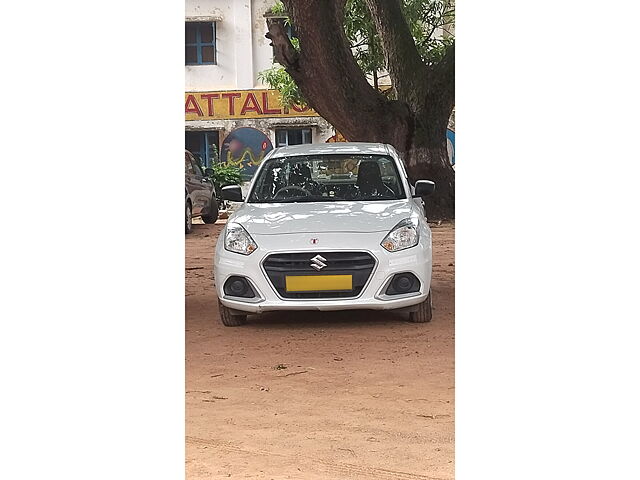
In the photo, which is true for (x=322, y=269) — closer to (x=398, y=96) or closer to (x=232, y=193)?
(x=232, y=193)

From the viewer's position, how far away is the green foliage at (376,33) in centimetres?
1995

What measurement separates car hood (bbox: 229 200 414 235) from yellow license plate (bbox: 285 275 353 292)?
372 mm

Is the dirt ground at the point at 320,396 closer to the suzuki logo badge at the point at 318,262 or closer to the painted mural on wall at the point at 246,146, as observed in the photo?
the suzuki logo badge at the point at 318,262

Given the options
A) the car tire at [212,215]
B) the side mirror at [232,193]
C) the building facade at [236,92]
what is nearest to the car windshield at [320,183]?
the side mirror at [232,193]

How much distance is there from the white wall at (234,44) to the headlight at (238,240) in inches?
705

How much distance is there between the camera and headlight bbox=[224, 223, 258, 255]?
24.7ft

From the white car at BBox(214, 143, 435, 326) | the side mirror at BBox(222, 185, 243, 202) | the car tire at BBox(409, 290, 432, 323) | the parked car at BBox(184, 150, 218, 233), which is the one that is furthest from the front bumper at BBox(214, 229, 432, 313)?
the parked car at BBox(184, 150, 218, 233)

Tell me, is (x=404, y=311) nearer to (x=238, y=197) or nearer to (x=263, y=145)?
(x=238, y=197)

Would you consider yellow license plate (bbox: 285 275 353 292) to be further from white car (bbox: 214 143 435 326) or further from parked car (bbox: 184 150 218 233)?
parked car (bbox: 184 150 218 233)

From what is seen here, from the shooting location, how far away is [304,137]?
2539 centimetres

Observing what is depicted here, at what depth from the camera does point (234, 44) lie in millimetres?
25156
